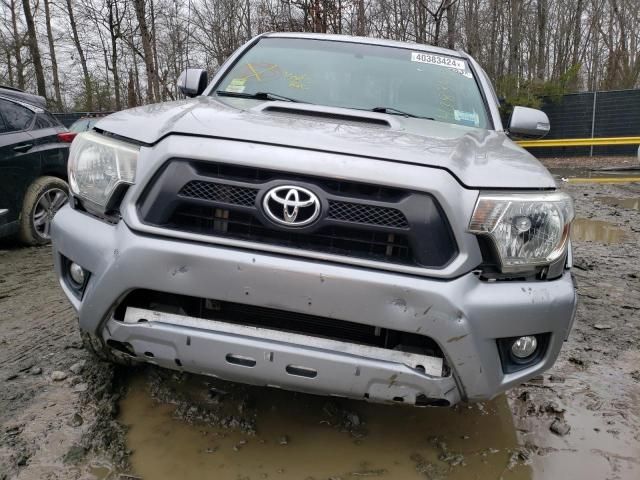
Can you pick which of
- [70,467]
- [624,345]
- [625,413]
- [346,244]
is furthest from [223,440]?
[624,345]

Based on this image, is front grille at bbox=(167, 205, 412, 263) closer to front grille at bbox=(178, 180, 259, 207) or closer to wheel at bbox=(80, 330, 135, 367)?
front grille at bbox=(178, 180, 259, 207)

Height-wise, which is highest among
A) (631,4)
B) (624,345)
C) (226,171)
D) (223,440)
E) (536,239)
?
(631,4)

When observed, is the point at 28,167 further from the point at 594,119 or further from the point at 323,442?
the point at 594,119

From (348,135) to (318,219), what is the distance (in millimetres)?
431

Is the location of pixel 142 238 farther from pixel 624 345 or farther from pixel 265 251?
pixel 624 345

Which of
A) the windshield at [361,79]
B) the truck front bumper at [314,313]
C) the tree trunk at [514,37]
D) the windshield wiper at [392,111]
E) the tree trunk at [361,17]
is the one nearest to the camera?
the truck front bumper at [314,313]

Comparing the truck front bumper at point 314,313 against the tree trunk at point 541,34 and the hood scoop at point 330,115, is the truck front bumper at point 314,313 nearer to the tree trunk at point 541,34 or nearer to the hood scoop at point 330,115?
the hood scoop at point 330,115

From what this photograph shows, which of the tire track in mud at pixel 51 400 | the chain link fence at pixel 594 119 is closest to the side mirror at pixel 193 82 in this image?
the tire track in mud at pixel 51 400

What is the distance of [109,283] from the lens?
1.80 meters

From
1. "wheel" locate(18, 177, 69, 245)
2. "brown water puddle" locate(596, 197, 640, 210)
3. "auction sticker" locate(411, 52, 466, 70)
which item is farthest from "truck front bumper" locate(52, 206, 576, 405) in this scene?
"brown water puddle" locate(596, 197, 640, 210)

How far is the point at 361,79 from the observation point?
3.16m

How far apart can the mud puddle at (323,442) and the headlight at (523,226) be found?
2.75 ft

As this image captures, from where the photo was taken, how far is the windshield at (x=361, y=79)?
9.82 ft

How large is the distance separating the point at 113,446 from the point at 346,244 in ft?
3.96
